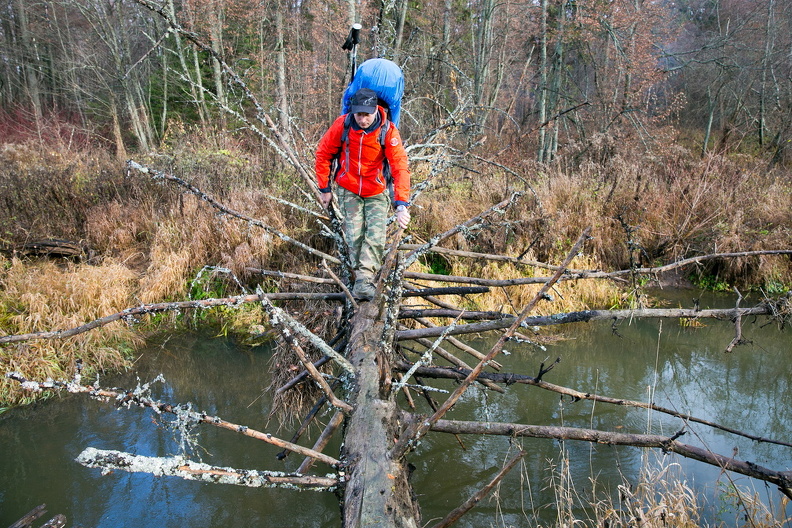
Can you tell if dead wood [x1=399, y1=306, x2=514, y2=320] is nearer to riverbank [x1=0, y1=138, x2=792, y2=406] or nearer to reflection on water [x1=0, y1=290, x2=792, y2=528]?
reflection on water [x1=0, y1=290, x2=792, y2=528]

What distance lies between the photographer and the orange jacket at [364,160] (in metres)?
3.59

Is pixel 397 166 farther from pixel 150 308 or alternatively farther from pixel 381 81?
pixel 150 308

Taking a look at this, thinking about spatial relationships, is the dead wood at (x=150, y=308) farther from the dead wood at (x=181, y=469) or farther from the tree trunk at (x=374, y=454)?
the dead wood at (x=181, y=469)

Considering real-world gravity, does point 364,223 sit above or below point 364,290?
above

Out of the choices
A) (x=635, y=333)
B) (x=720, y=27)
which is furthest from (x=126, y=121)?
(x=720, y=27)

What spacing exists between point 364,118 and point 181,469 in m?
2.53

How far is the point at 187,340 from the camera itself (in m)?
6.86

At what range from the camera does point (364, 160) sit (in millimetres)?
3684

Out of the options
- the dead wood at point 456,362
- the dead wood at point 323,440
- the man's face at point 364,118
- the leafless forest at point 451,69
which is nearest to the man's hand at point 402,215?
the man's face at point 364,118

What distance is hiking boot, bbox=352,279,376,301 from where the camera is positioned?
11.4 ft

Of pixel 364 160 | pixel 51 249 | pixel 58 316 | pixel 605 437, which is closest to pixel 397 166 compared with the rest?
pixel 364 160

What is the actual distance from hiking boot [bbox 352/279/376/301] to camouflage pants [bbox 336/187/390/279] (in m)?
0.24

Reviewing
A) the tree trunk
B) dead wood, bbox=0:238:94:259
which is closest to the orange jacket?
the tree trunk

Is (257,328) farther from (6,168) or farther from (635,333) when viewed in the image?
(6,168)
